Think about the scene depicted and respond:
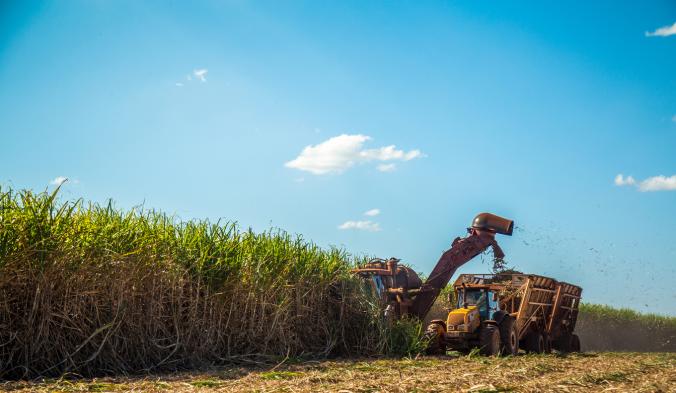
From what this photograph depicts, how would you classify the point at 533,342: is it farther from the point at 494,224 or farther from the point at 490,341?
the point at 494,224

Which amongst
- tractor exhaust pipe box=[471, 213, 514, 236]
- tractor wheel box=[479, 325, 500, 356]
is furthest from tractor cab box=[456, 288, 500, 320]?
tractor exhaust pipe box=[471, 213, 514, 236]

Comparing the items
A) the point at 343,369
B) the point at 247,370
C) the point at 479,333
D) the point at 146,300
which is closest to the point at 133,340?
the point at 146,300

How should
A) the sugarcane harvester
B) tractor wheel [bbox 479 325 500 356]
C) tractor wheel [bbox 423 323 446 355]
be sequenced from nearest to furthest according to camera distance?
tractor wheel [bbox 479 325 500 356], the sugarcane harvester, tractor wheel [bbox 423 323 446 355]

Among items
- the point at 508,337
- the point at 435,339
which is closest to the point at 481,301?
the point at 508,337

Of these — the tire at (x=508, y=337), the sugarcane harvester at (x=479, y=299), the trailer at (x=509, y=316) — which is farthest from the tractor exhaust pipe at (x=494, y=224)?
the tire at (x=508, y=337)

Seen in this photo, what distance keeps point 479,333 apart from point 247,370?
637 cm

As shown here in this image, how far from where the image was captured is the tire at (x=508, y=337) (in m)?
15.2

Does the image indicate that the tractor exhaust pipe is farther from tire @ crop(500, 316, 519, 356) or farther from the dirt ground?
the dirt ground

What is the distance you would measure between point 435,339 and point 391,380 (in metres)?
6.36

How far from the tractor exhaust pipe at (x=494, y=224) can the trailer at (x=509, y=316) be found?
4.41 ft

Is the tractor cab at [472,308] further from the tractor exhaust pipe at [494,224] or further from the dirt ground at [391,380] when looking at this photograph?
the dirt ground at [391,380]

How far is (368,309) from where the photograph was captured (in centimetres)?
1554

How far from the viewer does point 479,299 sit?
620 inches

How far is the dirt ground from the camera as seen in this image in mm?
8320
